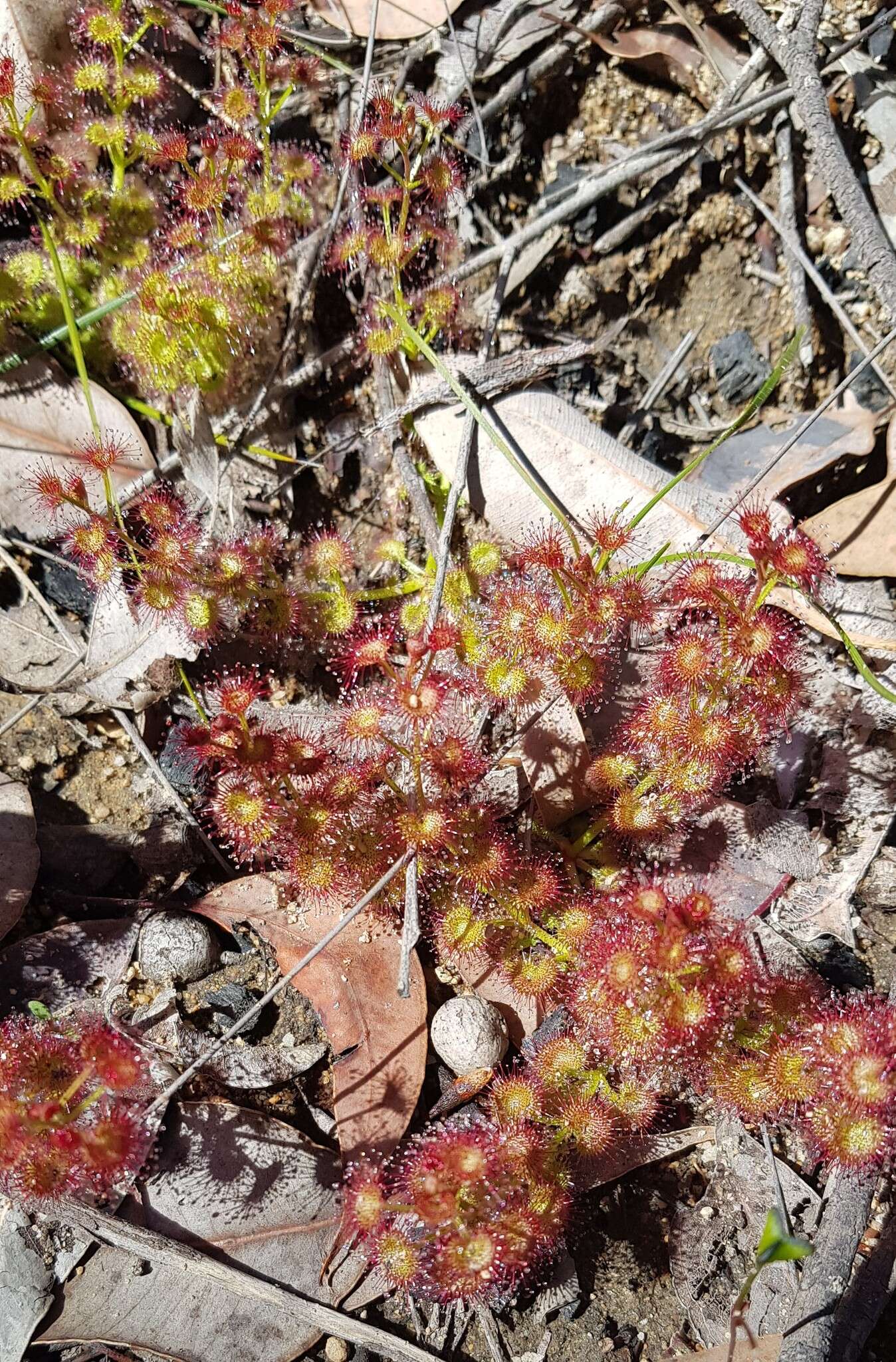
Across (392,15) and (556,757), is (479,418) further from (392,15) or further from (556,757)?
(392,15)

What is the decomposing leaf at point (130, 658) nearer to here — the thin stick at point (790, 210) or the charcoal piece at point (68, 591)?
the charcoal piece at point (68, 591)

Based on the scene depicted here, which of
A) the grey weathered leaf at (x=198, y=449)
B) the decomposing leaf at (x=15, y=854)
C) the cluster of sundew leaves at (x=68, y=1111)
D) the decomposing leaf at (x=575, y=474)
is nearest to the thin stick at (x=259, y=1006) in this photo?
the cluster of sundew leaves at (x=68, y=1111)

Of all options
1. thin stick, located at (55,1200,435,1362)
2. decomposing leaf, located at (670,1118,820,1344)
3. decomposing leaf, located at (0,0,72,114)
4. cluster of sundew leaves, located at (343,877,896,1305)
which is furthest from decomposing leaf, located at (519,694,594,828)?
decomposing leaf, located at (0,0,72,114)

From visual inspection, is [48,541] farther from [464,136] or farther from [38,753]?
[464,136]

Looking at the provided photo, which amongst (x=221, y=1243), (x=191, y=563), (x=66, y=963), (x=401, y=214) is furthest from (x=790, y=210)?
(x=221, y=1243)

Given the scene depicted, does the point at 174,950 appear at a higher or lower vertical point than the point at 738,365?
lower

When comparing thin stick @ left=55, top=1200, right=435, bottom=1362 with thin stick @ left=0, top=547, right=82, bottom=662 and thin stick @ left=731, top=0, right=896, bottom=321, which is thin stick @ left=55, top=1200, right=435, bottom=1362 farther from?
thin stick @ left=731, top=0, right=896, bottom=321

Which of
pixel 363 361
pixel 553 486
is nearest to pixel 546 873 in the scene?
pixel 553 486
